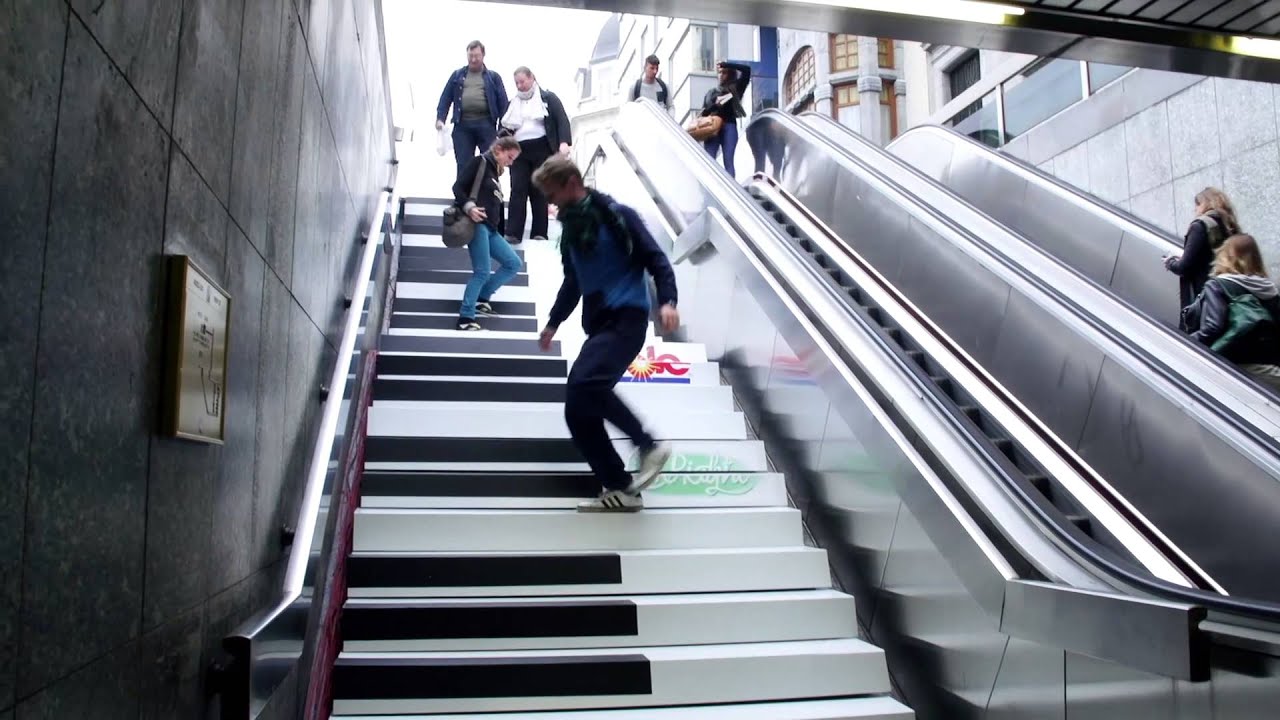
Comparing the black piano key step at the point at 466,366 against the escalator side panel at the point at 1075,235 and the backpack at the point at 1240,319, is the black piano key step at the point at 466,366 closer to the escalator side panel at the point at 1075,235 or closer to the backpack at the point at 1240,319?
the escalator side panel at the point at 1075,235

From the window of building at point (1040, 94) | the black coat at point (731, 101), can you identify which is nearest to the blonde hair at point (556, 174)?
the black coat at point (731, 101)

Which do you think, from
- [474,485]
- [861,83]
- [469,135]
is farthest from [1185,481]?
[861,83]

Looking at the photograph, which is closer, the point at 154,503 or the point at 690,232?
the point at 154,503

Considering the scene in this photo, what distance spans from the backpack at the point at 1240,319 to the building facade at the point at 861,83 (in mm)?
Answer: 16951

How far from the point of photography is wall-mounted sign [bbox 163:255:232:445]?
5.69ft

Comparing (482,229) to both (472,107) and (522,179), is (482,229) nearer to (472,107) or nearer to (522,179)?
(472,107)

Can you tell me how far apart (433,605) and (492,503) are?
2.62 feet

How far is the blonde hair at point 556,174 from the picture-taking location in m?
4.10

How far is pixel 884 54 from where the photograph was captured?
2194 centimetres

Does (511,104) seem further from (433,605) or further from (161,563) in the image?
(161,563)

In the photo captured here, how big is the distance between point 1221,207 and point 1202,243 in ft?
1.03

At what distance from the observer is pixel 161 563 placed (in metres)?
1.71

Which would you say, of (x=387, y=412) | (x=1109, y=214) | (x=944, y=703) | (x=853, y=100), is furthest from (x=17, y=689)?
(x=853, y=100)

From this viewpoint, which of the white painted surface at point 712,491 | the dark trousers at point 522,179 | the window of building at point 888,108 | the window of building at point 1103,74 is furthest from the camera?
the window of building at point 888,108
